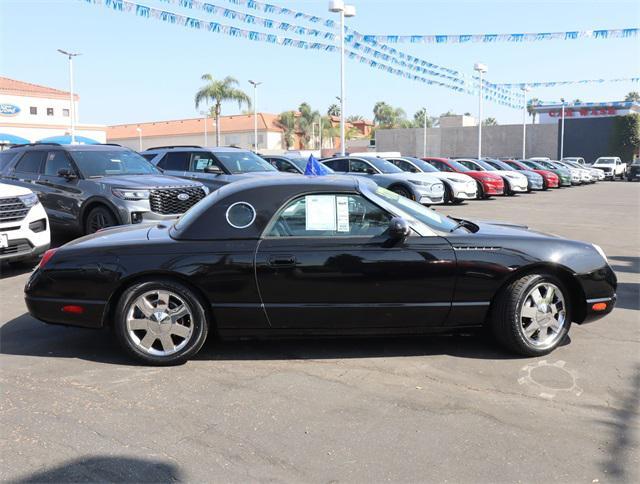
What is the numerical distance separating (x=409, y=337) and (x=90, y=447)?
2.85 meters

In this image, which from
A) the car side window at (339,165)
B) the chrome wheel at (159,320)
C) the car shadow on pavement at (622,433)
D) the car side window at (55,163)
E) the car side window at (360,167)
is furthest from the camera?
the car side window at (339,165)

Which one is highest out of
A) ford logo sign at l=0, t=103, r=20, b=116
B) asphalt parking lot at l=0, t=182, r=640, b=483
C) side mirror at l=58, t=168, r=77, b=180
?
ford logo sign at l=0, t=103, r=20, b=116

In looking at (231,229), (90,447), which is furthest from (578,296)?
(90,447)

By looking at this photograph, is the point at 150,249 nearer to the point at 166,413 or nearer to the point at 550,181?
the point at 166,413

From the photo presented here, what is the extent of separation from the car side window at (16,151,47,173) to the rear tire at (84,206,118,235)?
5.84 ft

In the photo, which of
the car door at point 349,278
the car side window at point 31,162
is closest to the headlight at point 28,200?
the car side window at point 31,162

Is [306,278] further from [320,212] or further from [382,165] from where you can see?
[382,165]

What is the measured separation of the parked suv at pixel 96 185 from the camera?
9.01 metres

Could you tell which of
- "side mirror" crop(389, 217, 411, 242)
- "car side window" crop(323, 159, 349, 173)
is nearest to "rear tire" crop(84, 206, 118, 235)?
"side mirror" crop(389, 217, 411, 242)

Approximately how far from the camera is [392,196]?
5023 millimetres

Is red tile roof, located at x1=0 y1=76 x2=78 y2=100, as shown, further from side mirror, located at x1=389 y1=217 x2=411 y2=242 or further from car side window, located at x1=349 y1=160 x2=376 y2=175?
side mirror, located at x1=389 y1=217 x2=411 y2=242

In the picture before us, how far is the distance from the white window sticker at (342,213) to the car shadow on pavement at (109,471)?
2.20 meters

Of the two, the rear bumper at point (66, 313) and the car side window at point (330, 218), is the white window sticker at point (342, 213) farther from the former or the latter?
the rear bumper at point (66, 313)

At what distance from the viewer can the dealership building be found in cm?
4756
